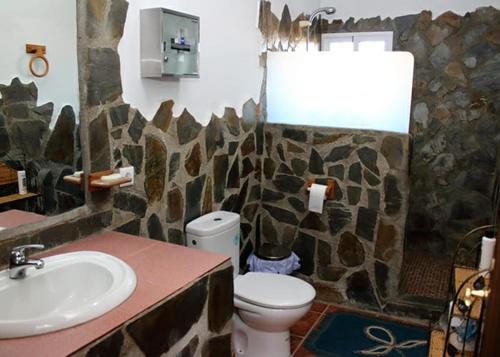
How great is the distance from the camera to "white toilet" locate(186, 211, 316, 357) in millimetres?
2301

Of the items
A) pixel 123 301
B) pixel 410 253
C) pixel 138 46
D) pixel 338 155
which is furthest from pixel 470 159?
pixel 123 301

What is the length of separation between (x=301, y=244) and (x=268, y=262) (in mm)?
376

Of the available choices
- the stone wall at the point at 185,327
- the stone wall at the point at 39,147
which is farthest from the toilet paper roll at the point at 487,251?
the stone wall at the point at 39,147

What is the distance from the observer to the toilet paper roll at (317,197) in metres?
3.01

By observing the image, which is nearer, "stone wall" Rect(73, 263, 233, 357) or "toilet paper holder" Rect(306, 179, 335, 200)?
"stone wall" Rect(73, 263, 233, 357)

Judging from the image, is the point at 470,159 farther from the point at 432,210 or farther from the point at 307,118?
the point at 307,118

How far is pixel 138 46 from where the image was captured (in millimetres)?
2016

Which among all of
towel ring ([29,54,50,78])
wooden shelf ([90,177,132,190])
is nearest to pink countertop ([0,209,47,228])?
wooden shelf ([90,177,132,190])

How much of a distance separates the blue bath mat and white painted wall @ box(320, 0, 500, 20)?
2.44 metres

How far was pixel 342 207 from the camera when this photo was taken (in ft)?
9.95

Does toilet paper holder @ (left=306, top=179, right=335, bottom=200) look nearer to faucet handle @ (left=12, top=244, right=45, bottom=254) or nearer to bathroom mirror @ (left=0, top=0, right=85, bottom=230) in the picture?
bathroom mirror @ (left=0, top=0, right=85, bottom=230)

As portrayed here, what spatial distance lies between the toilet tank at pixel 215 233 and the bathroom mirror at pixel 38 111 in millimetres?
705

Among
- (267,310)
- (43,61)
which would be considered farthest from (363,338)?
(43,61)

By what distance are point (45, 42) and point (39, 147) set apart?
15.0 inches
